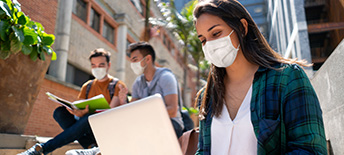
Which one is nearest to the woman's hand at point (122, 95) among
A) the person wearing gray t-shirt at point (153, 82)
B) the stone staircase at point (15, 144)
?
the person wearing gray t-shirt at point (153, 82)

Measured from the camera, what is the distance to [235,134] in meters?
1.48

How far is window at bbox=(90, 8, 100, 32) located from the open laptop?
10.2m

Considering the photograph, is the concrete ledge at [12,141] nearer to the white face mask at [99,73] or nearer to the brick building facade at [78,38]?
the white face mask at [99,73]

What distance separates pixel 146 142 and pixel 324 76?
83.2 inches

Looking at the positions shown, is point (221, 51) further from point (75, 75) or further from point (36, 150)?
point (75, 75)

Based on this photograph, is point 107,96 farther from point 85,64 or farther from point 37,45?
point 85,64

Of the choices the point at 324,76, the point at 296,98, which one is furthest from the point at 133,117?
the point at 324,76

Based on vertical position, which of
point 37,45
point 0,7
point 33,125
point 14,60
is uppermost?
point 0,7

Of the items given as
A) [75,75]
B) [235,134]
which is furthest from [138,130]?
[75,75]

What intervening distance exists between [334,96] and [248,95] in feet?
3.77

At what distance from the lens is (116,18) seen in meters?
12.4

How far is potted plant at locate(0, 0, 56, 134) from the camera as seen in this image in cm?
266

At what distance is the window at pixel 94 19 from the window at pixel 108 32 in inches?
24.4

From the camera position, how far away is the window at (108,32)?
1180 centimetres
